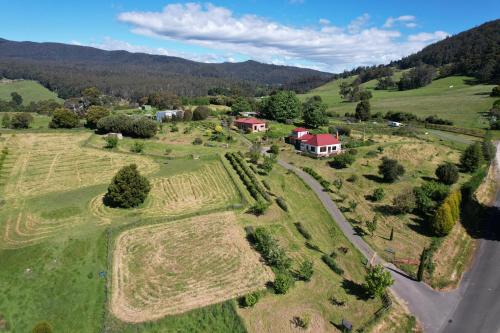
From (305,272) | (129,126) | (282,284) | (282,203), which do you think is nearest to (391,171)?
(282,203)

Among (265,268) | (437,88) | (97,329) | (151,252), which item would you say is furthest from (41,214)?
(437,88)

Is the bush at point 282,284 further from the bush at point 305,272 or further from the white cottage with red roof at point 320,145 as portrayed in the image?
the white cottage with red roof at point 320,145

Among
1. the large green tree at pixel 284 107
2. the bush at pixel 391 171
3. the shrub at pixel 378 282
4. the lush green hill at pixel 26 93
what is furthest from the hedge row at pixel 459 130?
the lush green hill at pixel 26 93

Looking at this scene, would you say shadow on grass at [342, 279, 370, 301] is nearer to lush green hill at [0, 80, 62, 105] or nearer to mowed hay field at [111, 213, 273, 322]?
mowed hay field at [111, 213, 273, 322]

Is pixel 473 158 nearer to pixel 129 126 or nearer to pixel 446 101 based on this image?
pixel 129 126

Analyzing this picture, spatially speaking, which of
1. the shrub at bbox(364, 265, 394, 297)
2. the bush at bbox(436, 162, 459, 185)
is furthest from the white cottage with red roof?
the shrub at bbox(364, 265, 394, 297)

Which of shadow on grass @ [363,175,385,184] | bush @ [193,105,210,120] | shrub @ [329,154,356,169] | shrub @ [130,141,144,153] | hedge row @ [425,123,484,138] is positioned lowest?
shrub @ [130,141,144,153]
